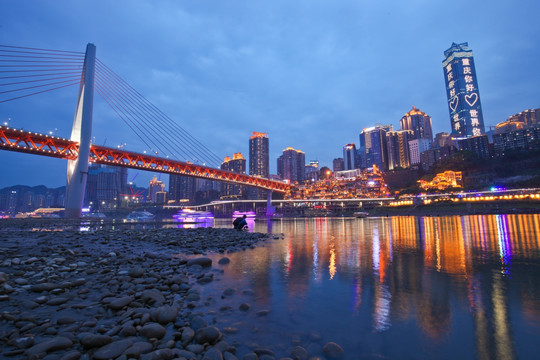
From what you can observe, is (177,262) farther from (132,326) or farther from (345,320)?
(345,320)

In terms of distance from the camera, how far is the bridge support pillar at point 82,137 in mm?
43625

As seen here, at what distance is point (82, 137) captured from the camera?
43.6 metres

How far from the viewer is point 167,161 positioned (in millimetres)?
68938

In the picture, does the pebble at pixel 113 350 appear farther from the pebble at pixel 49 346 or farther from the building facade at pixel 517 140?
the building facade at pixel 517 140

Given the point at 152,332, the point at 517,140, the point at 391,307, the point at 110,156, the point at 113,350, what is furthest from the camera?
the point at 517,140

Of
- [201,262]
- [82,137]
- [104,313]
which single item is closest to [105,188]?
[82,137]

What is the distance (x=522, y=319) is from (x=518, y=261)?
787 cm

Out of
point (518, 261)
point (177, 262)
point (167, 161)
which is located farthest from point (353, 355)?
point (167, 161)

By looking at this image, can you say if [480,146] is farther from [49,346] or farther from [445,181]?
[49,346]

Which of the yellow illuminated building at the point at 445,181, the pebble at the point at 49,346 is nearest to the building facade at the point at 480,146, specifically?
the yellow illuminated building at the point at 445,181

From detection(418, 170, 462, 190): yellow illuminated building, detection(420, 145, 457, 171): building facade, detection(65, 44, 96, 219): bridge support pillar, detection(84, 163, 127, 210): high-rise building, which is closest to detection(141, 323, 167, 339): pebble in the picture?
detection(65, 44, 96, 219): bridge support pillar

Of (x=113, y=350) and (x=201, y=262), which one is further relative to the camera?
(x=201, y=262)

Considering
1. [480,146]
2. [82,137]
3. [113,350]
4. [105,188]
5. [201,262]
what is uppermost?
[480,146]

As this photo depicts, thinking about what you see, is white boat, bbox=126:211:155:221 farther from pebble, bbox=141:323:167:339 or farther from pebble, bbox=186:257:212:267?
pebble, bbox=141:323:167:339
